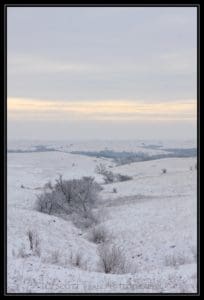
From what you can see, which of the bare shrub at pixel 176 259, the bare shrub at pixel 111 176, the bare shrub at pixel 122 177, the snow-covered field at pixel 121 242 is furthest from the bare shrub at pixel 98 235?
the bare shrub at pixel 122 177

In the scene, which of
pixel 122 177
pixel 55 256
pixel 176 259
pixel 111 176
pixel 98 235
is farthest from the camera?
pixel 122 177

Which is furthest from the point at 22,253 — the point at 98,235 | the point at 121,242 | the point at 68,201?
the point at 68,201

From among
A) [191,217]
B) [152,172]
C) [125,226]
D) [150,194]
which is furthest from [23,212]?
[152,172]

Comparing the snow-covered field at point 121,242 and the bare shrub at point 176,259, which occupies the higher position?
the snow-covered field at point 121,242

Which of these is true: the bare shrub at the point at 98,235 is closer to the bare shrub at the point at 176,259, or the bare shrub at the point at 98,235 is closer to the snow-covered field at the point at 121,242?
the snow-covered field at the point at 121,242

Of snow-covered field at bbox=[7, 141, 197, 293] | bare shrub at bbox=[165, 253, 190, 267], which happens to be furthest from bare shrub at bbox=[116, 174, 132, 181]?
bare shrub at bbox=[165, 253, 190, 267]

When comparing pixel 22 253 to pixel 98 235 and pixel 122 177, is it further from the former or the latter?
pixel 122 177
